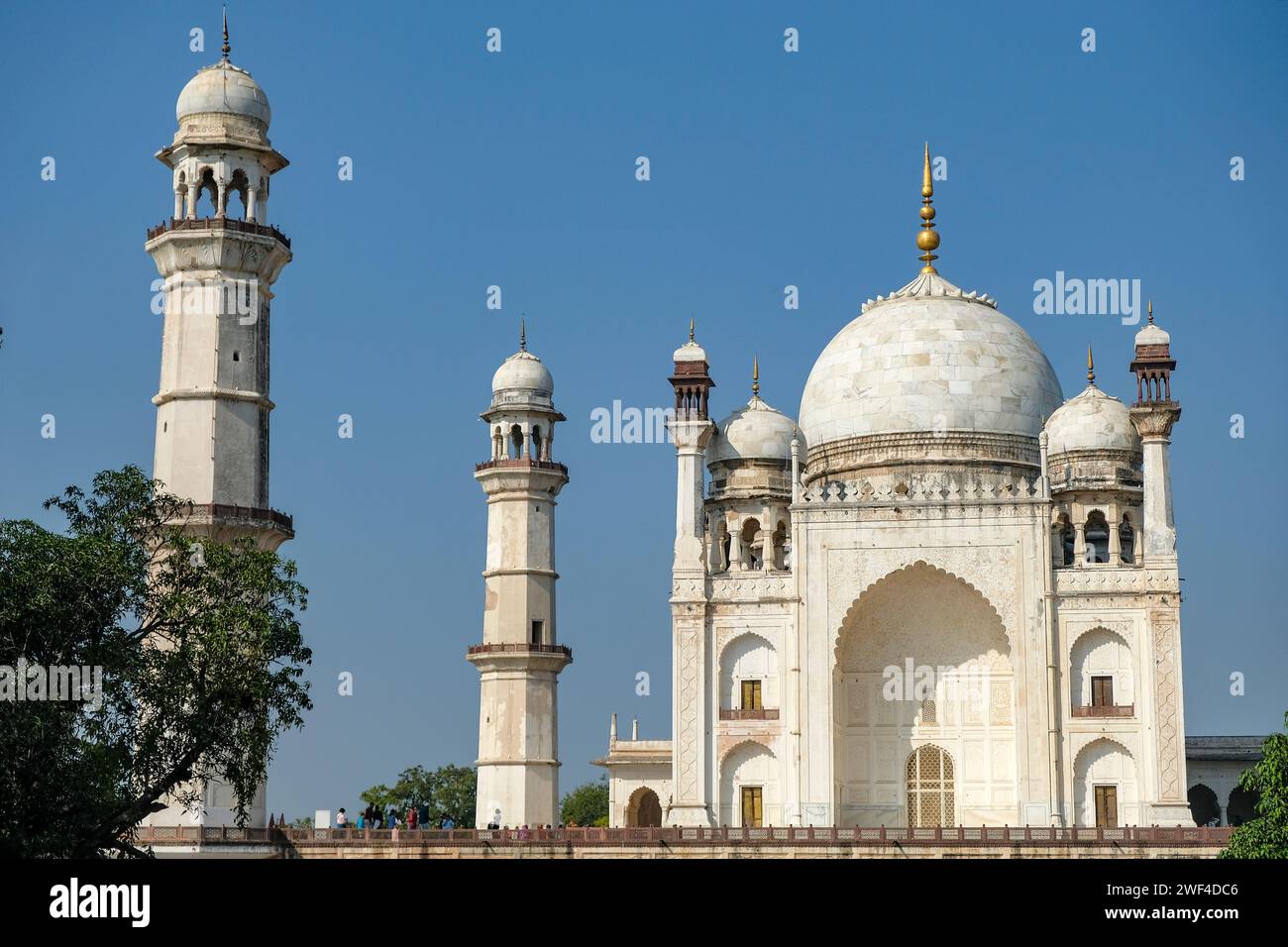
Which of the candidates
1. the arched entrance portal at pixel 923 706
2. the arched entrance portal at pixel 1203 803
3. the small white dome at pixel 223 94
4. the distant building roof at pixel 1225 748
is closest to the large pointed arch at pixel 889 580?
the arched entrance portal at pixel 923 706

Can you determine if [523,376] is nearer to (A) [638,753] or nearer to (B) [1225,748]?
(A) [638,753]

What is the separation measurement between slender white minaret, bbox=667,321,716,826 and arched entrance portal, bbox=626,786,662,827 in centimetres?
977

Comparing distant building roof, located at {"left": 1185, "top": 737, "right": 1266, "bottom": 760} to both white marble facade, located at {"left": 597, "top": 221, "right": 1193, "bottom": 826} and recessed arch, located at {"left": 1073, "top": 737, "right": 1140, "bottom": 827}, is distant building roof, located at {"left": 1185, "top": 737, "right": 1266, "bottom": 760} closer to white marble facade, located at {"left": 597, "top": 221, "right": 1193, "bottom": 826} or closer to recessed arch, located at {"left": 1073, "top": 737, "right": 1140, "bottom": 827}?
white marble facade, located at {"left": 597, "top": 221, "right": 1193, "bottom": 826}

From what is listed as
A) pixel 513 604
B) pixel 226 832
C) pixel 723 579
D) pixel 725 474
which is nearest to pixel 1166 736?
pixel 723 579

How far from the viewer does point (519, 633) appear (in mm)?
44125

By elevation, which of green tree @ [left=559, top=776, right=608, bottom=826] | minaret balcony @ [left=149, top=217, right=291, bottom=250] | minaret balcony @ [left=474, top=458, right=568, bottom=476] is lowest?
green tree @ [left=559, top=776, right=608, bottom=826]

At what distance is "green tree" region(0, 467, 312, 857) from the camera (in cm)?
2200

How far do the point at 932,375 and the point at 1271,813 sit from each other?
59.0 ft

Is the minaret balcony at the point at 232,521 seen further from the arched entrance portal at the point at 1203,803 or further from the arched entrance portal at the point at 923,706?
the arched entrance portal at the point at 1203,803

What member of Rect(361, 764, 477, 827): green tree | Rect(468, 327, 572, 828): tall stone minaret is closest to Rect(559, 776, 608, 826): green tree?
Rect(361, 764, 477, 827): green tree

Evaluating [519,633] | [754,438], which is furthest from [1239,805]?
[519,633]

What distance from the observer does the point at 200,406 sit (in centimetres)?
3594

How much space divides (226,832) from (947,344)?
63.5ft
